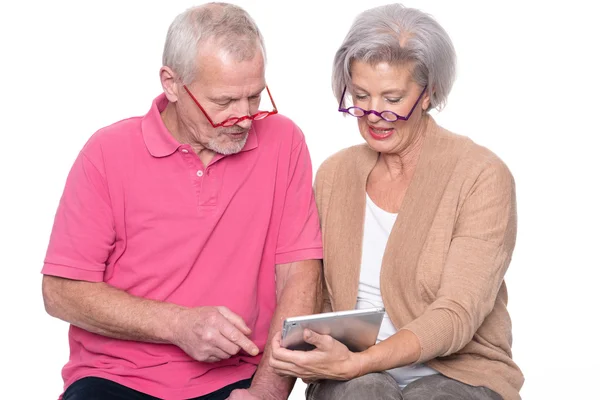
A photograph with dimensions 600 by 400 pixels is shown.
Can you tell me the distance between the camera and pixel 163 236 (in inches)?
124

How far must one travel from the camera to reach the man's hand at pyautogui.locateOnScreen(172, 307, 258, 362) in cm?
292

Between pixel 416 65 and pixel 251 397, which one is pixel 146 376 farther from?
pixel 416 65

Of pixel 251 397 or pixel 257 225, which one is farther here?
pixel 257 225

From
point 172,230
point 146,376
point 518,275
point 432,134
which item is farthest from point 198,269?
point 518,275

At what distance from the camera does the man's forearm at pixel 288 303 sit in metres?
3.12

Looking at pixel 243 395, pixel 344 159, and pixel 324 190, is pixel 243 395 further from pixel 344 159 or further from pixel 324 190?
pixel 344 159

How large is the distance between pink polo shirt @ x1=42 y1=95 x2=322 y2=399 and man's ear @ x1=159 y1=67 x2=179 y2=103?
0.10 m

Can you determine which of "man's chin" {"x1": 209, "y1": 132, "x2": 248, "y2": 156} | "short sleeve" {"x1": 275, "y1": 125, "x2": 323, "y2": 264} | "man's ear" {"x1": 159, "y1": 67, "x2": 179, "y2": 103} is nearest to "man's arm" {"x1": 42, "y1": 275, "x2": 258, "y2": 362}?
"short sleeve" {"x1": 275, "y1": 125, "x2": 323, "y2": 264}

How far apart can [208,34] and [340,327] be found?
3.03 ft

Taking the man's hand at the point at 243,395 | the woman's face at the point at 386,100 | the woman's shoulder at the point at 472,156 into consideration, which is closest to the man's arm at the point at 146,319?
the man's hand at the point at 243,395

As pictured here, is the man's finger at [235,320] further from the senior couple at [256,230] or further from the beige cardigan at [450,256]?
the beige cardigan at [450,256]

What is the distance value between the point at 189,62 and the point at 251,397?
3.21 ft

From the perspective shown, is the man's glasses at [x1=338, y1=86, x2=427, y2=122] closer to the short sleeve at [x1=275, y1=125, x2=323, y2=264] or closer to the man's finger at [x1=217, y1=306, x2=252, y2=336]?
the short sleeve at [x1=275, y1=125, x2=323, y2=264]

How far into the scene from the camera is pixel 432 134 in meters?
3.21
